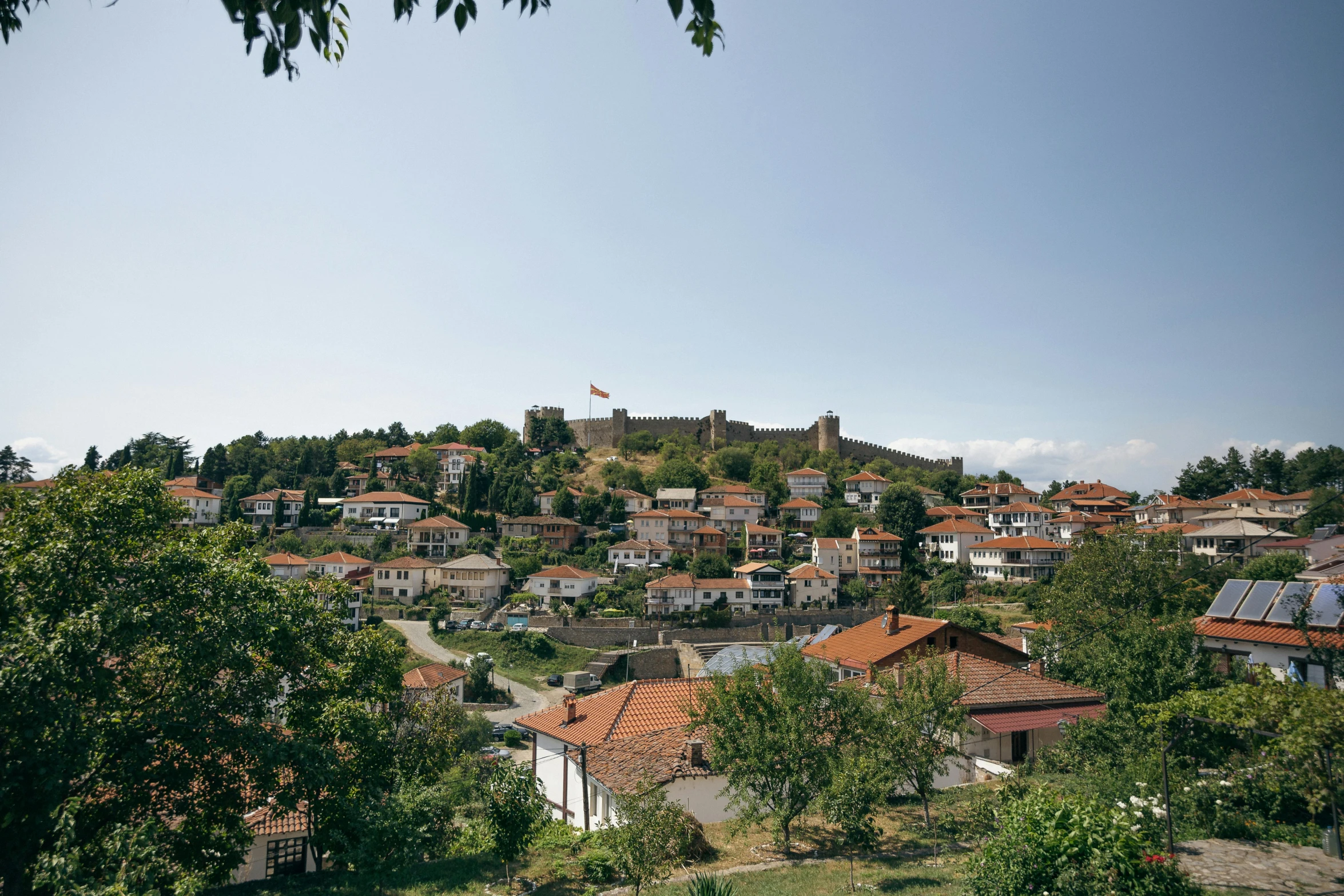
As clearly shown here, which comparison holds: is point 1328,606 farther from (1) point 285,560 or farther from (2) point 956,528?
(1) point 285,560

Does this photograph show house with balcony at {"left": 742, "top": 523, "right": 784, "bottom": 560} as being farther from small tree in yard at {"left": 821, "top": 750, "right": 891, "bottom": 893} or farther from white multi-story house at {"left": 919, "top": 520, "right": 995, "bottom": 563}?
small tree in yard at {"left": 821, "top": 750, "right": 891, "bottom": 893}

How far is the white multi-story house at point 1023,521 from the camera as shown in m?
68.3

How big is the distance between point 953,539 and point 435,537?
45.5 metres

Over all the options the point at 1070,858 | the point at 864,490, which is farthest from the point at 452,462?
the point at 1070,858

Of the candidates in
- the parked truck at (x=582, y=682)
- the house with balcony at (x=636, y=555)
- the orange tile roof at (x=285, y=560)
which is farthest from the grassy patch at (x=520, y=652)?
the house with balcony at (x=636, y=555)

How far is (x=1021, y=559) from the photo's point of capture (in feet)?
191

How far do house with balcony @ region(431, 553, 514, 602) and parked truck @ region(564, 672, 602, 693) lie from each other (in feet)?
47.1

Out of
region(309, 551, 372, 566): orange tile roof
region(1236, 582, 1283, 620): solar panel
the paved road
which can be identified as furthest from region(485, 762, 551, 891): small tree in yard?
region(309, 551, 372, 566): orange tile roof

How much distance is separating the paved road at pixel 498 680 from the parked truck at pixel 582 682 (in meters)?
0.66

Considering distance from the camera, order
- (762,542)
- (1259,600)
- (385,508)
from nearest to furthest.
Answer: (1259,600), (762,542), (385,508)

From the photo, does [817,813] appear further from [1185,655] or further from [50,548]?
[50,548]

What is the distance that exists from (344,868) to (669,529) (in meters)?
55.1

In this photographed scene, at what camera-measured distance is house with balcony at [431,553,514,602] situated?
2138 inches

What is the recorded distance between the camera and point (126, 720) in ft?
32.1
